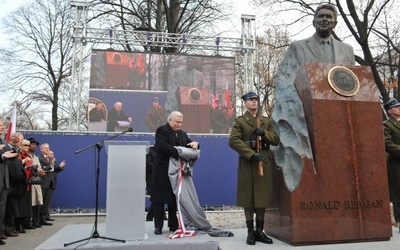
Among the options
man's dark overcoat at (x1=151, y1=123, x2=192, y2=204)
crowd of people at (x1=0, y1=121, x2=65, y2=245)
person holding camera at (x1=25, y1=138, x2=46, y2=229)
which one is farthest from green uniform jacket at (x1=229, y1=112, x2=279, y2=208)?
person holding camera at (x1=25, y1=138, x2=46, y2=229)

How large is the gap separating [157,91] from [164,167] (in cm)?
932

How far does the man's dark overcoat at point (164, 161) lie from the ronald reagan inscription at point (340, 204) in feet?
5.85

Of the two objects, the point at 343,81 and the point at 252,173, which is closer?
the point at 252,173

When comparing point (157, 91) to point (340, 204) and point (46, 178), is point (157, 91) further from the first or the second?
point (340, 204)

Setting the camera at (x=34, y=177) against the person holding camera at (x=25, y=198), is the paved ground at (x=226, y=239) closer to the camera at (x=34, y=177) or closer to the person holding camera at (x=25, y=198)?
the person holding camera at (x=25, y=198)

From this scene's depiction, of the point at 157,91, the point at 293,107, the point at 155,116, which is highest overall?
the point at 157,91

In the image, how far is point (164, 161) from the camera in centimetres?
515

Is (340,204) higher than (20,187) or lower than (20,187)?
lower

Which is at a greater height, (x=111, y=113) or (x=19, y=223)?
(x=111, y=113)

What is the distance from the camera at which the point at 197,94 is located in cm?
1438

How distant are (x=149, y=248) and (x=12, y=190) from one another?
11.2 feet

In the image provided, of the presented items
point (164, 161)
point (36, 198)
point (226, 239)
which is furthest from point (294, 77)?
point (36, 198)

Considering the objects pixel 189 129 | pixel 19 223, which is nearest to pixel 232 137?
pixel 19 223

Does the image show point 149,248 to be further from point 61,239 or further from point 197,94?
point 197,94
